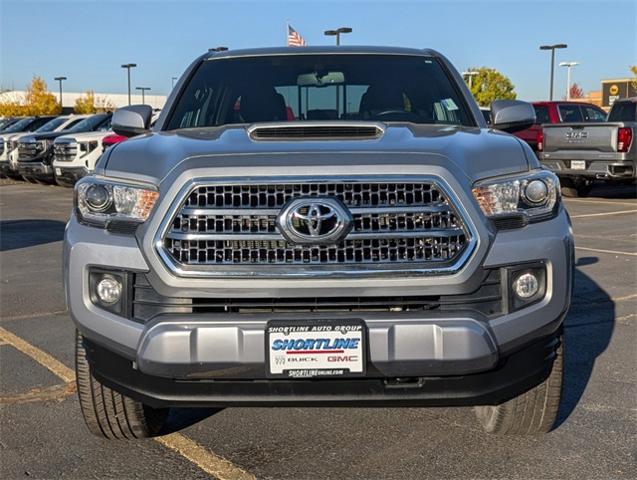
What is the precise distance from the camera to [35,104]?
7169 cm

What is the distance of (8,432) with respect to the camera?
384cm

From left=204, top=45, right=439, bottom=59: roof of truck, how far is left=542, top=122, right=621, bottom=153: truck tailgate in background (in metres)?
10.6

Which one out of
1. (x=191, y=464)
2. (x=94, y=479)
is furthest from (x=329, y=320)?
(x=94, y=479)

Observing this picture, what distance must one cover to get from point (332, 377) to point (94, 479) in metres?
1.11

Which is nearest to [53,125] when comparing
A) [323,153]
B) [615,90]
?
[323,153]

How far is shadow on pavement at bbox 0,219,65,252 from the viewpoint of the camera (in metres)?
10.6

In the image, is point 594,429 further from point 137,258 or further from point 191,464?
point 137,258

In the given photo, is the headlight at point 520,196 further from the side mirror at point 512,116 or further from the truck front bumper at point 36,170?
the truck front bumper at point 36,170

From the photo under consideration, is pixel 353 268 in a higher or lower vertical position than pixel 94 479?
higher

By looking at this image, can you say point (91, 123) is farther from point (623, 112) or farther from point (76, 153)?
point (623, 112)

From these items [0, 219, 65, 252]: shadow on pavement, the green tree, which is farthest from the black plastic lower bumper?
the green tree

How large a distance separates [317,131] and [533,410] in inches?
59.7

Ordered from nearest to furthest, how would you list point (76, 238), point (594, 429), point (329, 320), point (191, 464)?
1. point (329, 320)
2. point (76, 238)
3. point (191, 464)
4. point (594, 429)

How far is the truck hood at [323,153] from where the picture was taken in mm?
3080
